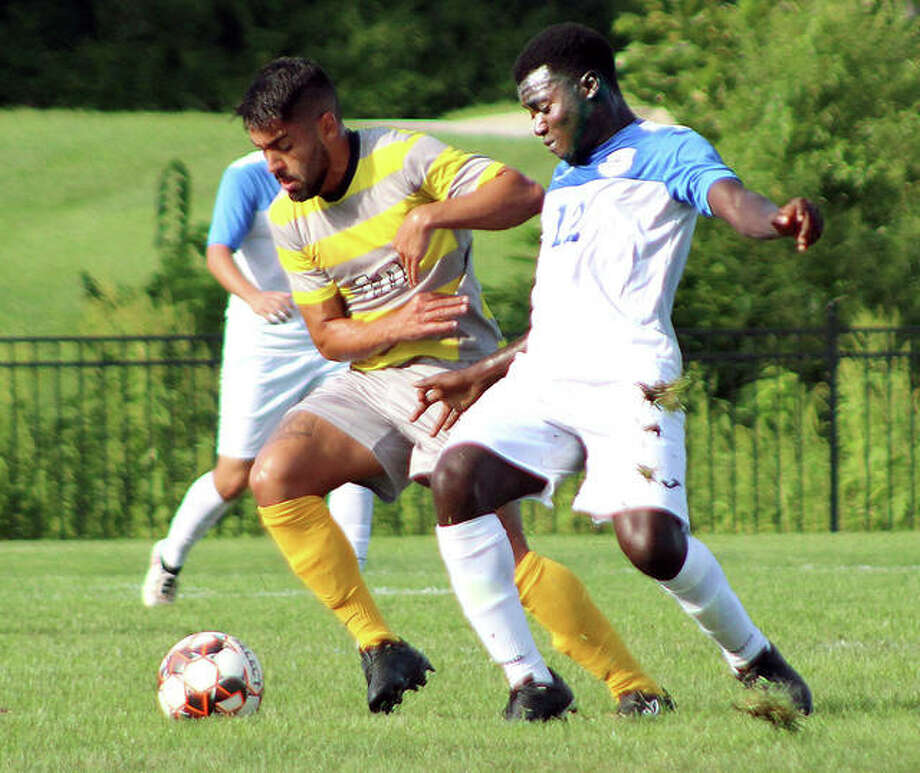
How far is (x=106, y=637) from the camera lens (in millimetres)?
6762

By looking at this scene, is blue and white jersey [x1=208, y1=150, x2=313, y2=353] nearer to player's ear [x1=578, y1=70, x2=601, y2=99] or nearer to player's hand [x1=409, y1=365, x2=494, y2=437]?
player's hand [x1=409, y1=365, x2=494, y2=437]

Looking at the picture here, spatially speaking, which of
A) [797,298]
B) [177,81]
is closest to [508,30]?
[177,81]

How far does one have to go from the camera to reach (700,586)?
4.36 metres

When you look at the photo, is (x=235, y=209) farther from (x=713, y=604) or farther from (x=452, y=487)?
(x=713, y=604)

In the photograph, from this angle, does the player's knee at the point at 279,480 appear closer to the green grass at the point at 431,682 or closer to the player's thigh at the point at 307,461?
the player's thigh at the point at 307,461

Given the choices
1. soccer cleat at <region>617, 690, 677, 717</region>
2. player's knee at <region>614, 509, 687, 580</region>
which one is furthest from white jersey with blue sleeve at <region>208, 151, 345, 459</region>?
player's knee at <region>614, 509, 687, 580</region>

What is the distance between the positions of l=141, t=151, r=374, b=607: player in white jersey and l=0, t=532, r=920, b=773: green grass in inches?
15.1

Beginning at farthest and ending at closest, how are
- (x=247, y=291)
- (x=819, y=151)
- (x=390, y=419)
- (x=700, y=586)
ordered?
(x=819, y=151) < (x=247, y=291) < (x=390, y=419) < (x=700, y=586)

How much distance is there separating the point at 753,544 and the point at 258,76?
7.59 metres

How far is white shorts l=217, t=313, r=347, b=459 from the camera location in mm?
7730

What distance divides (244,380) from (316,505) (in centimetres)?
287

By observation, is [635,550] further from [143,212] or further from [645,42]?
[143,212]

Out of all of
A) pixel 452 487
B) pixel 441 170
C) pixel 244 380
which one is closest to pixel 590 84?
pixel 441 170

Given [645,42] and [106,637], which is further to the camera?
[645,42]
